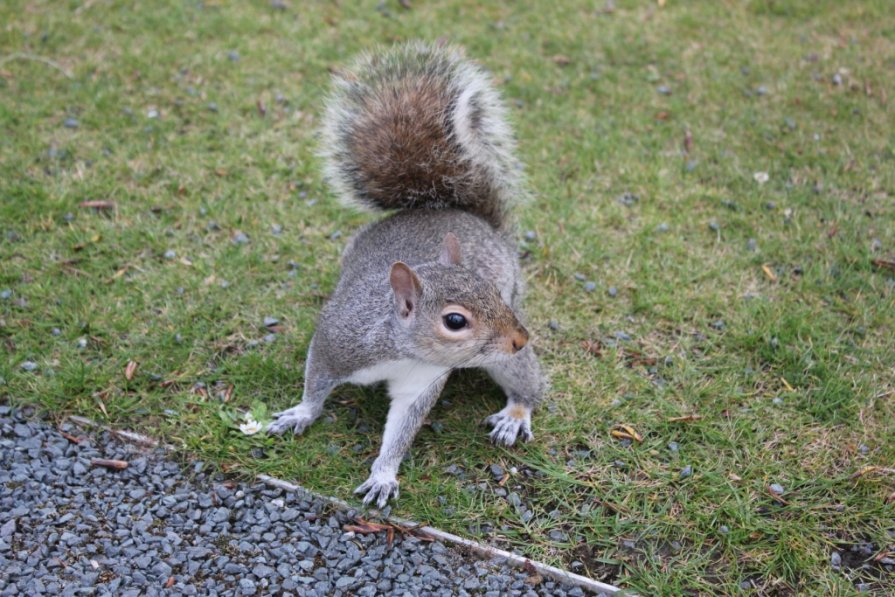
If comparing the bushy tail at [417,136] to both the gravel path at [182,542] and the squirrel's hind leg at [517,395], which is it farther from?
the gravel path at [182,542]

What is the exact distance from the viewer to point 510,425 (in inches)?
110

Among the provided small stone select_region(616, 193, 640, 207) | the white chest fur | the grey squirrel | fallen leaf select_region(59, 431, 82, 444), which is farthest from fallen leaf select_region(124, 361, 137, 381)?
small stone select_region(616, 193, 640, 207)

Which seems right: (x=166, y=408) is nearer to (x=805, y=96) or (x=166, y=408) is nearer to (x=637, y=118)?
(x=637, y=118)

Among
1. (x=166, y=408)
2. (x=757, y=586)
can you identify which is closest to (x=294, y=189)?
(x=166, y=408)

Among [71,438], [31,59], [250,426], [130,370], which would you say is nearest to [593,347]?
[250,426]

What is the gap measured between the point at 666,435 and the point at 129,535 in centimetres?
171

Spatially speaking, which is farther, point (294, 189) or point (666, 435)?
point (294, 189)

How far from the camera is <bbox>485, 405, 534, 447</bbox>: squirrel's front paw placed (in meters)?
2.78

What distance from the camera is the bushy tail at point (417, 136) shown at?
114 inches

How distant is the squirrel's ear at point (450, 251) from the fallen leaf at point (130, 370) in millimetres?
1197

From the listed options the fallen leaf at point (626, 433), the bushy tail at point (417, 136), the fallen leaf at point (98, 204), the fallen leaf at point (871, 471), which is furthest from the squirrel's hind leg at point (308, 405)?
the fallen leaf at point (871, 471)

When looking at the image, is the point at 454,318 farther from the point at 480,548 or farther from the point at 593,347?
the point at 593,347

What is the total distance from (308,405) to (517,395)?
690mm

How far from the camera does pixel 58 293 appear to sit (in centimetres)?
318
